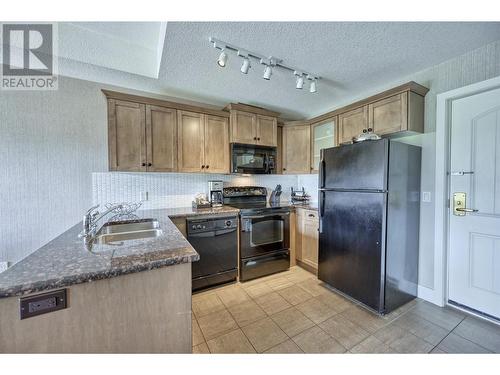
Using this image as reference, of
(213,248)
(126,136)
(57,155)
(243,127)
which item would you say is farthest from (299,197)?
(57,155)

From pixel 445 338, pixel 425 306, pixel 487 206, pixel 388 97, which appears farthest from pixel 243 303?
pixel 388 97

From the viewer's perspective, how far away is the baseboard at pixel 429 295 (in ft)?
6.73

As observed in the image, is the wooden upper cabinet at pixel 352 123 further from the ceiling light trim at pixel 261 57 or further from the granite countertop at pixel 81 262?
the granite countertop at pixel 81 262

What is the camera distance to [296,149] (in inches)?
130

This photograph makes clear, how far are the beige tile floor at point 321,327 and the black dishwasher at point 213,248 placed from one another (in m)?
0.19

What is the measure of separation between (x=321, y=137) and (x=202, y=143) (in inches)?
69.4

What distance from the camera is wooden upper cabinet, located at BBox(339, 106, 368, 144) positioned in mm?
2420

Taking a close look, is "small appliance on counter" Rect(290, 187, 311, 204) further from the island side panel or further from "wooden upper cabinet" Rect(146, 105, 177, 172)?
the island side panel

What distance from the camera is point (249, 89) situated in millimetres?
2570

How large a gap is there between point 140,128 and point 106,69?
70 cm

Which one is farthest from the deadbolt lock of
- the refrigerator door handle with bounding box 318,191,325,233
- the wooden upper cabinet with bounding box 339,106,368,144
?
the refrigerator door handle with bounding box 318,191,325,233

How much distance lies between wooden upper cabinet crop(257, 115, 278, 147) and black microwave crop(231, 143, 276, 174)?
0.29 ft

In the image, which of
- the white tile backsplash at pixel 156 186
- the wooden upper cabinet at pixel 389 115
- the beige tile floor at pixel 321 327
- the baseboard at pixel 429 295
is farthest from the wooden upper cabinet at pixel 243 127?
the baseboard at pixel 429 295
